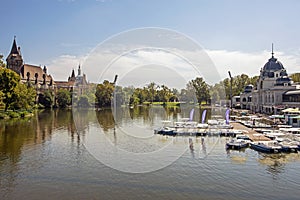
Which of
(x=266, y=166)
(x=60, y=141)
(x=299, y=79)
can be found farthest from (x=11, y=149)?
(x=299, y=79)

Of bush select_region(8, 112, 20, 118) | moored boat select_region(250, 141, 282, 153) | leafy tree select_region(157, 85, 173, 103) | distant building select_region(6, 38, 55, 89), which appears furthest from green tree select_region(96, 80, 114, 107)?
distant building select_region(6, 38, 55, 89)

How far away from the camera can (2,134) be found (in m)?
24.6

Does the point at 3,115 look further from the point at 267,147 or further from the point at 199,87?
the point at 267,147

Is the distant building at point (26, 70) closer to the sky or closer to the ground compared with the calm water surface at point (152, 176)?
closer to the sky

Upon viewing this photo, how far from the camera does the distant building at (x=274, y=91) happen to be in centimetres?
3644

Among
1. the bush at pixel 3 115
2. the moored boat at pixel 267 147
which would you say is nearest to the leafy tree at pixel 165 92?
the moored boat at pixel 267 147

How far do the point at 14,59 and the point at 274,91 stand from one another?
61.6 metres

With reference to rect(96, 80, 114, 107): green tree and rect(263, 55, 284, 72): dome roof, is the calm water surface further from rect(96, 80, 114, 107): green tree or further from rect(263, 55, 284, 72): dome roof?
rect(263, 55, 284, 72): dome roof

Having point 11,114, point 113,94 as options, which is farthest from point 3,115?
point 113,94

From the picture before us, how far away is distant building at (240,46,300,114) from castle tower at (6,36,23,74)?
5677 cm

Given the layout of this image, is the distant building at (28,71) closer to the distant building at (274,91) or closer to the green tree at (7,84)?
the green tree at (7,84)

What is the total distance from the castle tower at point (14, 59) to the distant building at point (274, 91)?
56.8m

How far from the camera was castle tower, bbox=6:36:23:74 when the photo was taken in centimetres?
7219

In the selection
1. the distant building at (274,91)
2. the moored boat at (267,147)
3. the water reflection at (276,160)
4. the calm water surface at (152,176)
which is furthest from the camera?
the distant building at (274,91)
